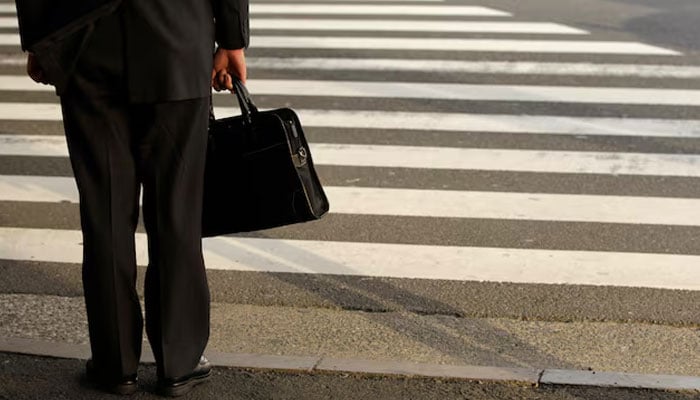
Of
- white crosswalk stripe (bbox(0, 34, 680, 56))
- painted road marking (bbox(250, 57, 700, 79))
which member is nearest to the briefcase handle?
painted road marking (bbox(250, 57, 700, 79))

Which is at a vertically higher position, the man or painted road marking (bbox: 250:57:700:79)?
the man

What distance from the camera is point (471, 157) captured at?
309 inches

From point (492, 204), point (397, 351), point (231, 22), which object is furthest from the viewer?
point (492, 204)

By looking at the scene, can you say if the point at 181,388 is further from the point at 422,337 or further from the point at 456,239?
the point at 456,239

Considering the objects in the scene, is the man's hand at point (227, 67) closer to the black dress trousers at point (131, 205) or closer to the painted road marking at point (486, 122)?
the black dress trousers at point (131, 205)

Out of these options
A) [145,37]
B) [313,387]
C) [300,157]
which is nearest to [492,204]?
[313,387]

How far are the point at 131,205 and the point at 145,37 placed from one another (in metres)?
0.53

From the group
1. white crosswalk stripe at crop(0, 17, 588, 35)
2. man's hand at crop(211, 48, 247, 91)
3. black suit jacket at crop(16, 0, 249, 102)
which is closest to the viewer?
black suit jacket at crop(16, 0, 249, 102)

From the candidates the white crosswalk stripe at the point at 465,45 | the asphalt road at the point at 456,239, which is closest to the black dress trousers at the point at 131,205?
the asphalt road at the point at 456,239

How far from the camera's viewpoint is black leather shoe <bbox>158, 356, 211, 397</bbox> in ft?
14.0

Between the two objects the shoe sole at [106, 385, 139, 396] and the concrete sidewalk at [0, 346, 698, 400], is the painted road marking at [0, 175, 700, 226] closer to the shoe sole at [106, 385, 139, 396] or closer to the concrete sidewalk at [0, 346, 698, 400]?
the concrete sidewalk at [0, 346, 698, 400]

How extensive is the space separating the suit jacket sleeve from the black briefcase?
0.17 m

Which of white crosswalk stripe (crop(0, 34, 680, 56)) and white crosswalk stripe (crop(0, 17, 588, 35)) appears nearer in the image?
white crosswalk stripe (crop(0, 34, 680, 56))

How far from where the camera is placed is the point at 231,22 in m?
4.01
